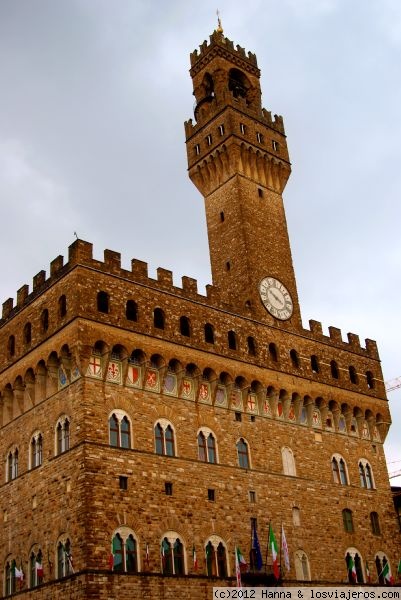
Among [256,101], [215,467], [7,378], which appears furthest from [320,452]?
[256,101]

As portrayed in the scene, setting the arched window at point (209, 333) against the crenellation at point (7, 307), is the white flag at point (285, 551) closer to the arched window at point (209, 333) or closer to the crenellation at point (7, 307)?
the arched window at point (209, 333)

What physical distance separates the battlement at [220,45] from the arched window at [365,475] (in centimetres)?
2421

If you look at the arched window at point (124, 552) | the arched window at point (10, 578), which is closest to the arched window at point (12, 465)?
the arched window at point (10, 578)

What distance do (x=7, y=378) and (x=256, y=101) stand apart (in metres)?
22.6

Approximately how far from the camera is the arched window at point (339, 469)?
120ft

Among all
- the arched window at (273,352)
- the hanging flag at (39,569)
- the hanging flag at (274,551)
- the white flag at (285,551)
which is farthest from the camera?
the arched window at (273,352)

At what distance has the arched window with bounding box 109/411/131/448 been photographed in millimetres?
28752

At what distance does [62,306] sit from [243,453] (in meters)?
10.0

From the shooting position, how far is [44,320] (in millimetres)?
31266

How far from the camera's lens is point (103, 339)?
96.2ft

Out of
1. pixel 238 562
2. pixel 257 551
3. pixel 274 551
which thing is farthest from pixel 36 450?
pixel 274 551

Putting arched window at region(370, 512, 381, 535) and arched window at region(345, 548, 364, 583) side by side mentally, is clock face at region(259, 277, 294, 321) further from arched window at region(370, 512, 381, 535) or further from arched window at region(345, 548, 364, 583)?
arched window at region(345, 548, 364, 583)

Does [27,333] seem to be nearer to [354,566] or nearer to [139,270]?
[139,270]

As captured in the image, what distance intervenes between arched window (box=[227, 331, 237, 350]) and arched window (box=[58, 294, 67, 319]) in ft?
26.2
